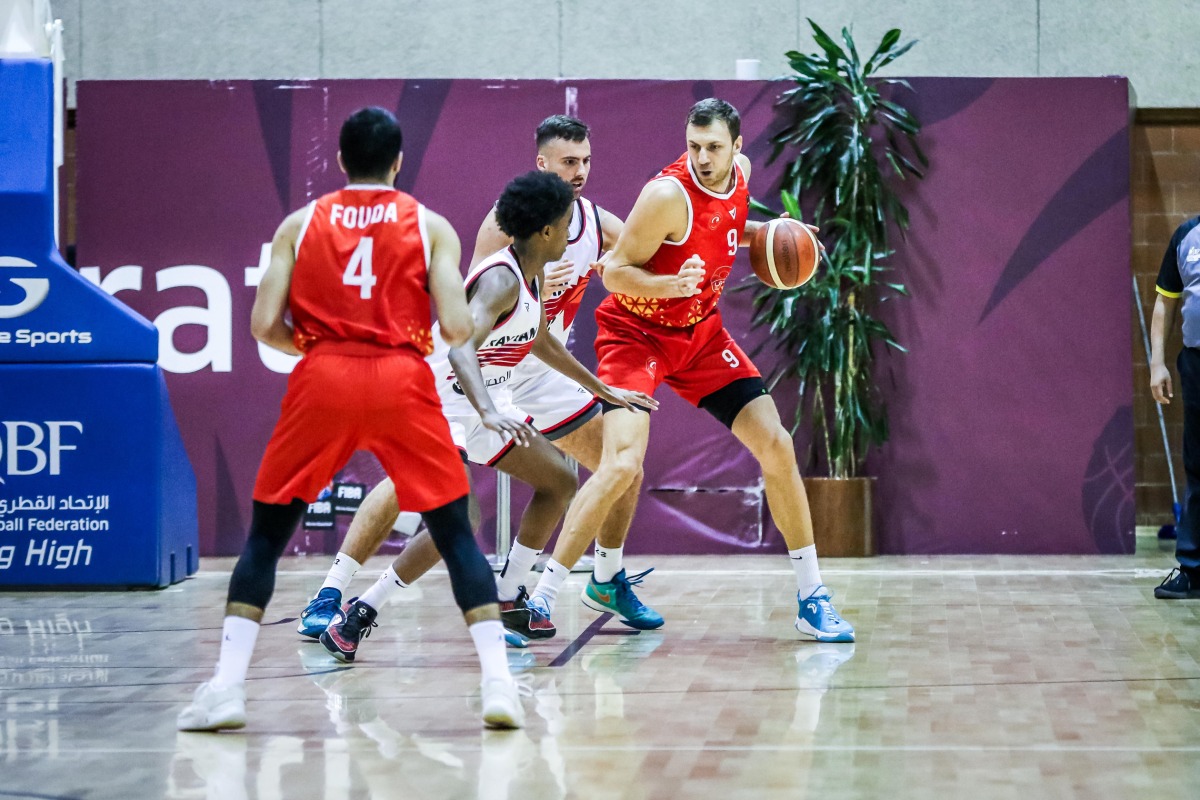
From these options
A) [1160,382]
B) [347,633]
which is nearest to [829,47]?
[1160,382]

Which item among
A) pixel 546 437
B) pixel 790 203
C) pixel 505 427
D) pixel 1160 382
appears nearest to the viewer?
pixel 505 427

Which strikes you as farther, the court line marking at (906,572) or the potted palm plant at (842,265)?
the potted palm plant at (842,265)

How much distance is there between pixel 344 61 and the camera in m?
9.45

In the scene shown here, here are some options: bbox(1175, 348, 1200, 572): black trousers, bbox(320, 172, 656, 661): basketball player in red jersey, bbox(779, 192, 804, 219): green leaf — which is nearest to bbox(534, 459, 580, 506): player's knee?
bbox(320, 172, 656, 661): basketball player in red jersey

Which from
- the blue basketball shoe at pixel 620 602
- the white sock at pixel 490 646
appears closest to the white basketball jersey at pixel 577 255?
the blue basketball shoe at pixel 620 602

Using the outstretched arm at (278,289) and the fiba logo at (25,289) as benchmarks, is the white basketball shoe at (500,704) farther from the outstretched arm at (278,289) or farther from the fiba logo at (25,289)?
the fiba logo at (25,289)

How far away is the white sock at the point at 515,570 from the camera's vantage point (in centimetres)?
488

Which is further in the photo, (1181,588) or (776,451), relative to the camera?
(1181,588)

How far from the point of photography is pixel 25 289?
21.3ft

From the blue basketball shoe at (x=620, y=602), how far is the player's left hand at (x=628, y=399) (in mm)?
741

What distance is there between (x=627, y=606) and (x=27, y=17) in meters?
3.97

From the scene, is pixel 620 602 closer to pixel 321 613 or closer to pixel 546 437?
pixel 546 437

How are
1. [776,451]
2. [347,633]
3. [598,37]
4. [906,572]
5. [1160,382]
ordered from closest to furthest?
[347,633] → [776,451] → [1160,382] → [906,572] → [598,37]

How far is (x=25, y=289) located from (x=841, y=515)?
423cm
